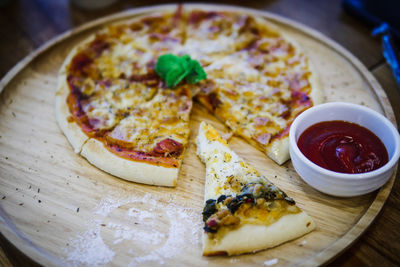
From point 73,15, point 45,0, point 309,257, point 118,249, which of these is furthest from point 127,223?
point 45,0

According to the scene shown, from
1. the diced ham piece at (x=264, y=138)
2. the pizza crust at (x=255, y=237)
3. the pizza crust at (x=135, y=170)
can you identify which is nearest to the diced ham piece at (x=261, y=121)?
the diced ham piece at (x=264, y=138)

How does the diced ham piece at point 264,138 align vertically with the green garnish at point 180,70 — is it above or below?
below

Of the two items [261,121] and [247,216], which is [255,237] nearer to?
[247,216]

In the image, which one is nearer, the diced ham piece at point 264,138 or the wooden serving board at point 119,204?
the wooden serving board at point 119,204

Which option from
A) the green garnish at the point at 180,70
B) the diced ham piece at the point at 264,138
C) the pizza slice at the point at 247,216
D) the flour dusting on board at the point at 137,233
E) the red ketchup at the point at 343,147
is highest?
the green garnish at the point at 180,70

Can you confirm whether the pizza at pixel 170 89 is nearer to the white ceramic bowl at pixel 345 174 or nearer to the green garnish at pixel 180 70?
the green garnish at pixel 180 70

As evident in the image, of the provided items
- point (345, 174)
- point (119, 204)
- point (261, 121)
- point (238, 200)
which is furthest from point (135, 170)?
point (345, 174)

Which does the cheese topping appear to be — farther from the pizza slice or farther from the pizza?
the pizza slice
